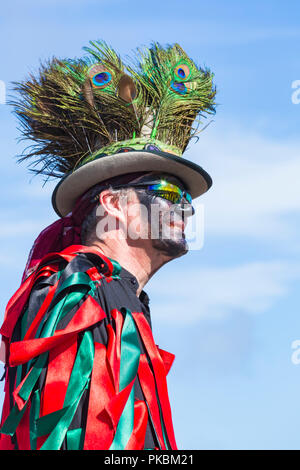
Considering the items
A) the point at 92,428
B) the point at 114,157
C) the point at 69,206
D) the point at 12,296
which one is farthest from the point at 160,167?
the point at 92,428

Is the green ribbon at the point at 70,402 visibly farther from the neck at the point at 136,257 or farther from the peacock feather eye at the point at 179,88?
the peacock feather eye at the point at 179,88

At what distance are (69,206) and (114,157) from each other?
1.94 ft

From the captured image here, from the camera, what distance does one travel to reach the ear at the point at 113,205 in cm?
533

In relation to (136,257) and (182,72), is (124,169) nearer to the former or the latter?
(136,257)

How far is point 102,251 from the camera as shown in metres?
5.27

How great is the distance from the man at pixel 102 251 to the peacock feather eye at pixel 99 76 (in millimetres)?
11

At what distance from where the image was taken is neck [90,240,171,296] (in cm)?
524

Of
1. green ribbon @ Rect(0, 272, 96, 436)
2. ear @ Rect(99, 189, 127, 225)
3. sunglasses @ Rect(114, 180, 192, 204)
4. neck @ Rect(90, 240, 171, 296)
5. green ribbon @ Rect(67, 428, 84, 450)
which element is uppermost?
sunglasses @ Rect(114, 180, 192, 204)

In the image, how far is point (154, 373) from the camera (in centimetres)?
481

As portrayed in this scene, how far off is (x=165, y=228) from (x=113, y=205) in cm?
39

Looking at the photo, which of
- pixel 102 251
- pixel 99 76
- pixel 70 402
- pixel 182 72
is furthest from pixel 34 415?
pixel 182 72

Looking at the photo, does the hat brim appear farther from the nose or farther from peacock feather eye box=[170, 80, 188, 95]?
peacock feather eye box=[170, 80, 188, 95]

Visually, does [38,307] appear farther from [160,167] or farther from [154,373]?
[160,167]

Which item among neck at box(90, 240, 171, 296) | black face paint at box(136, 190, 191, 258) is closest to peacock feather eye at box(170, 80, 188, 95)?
black face paint at box(136, 190, 191, 258)
